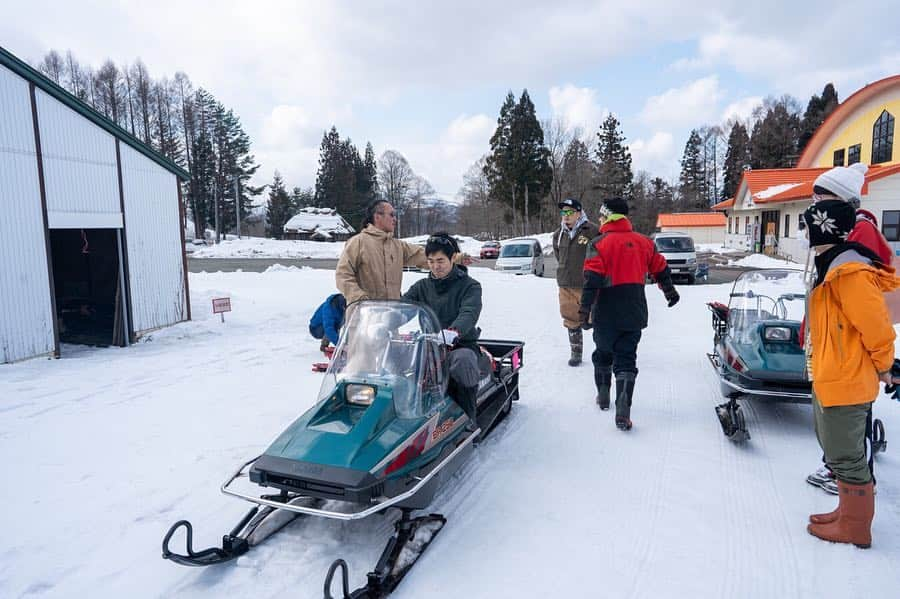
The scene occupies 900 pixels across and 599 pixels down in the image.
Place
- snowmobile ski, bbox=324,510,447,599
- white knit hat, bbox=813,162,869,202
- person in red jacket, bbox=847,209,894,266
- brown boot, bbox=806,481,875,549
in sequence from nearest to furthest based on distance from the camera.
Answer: snowmobile ski, bbox=324,510,447,599
brown boot, bbox=806,481,875,549
white knit hat, bbox=813,162,869,202
person in red jacket, bbox=847,209,894,266

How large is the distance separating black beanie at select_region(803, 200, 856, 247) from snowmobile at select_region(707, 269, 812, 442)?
1.51 metres

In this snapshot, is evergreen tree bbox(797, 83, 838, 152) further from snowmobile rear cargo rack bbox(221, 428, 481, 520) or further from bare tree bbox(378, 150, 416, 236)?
snowmobile rear cargo rack bbox(221, 428, 481, 520)

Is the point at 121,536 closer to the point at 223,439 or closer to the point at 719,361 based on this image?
the point at 223,439

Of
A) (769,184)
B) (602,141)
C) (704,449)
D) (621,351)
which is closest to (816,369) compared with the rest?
(704,449)

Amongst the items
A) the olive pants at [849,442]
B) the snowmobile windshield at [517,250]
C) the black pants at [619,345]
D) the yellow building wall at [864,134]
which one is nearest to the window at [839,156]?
the yellow building wall at [864,134]

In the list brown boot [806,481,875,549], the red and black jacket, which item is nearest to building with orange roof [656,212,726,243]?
the red and black jacket

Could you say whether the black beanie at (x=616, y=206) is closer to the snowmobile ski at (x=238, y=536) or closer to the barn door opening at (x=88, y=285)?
the snowmobile ski at (x=238, y=536)

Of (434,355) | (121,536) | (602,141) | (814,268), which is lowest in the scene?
(121,536)

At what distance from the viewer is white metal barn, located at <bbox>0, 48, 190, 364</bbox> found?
313 inches

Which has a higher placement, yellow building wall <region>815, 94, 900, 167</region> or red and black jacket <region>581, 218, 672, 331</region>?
yellow building wall <region>815, 94, 900, 167</region>

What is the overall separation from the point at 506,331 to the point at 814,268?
6684 millimetres

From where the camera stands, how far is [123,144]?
10.0 metres

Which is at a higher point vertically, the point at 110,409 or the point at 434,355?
the point at 434,355

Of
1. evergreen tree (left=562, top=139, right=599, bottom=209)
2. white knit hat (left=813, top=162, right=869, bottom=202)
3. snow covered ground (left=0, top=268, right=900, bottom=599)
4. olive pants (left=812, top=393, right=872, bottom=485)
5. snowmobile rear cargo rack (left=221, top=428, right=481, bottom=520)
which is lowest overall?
snow covered ground (left=0, top=268, right=900, bottom=599)
